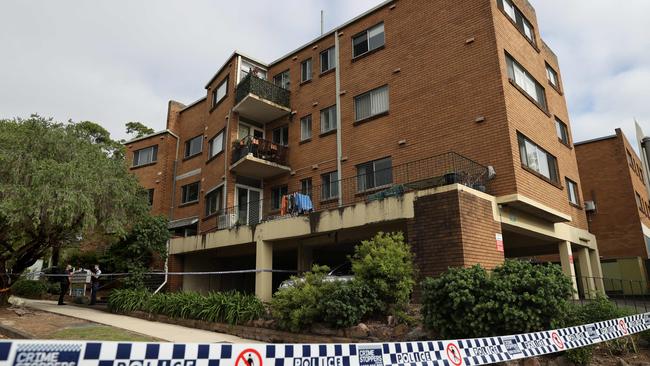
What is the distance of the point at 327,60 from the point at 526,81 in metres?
8.49

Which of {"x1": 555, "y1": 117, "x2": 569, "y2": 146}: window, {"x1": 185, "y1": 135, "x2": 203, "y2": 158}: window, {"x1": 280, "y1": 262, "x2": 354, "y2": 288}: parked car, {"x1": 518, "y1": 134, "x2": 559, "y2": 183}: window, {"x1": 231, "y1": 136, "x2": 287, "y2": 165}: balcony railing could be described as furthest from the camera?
{"x1": 185, "y1": 135, "x2": 203, "y2": 158}: window

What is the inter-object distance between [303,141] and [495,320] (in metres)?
13.8

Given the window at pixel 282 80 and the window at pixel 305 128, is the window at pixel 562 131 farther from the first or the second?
the window at pixel 282 80

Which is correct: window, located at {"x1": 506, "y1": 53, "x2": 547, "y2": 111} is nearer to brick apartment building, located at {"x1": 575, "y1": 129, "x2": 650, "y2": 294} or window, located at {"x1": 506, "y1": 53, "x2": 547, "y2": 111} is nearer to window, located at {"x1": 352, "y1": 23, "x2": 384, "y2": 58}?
window, located at {"x1": 352, "y1": 23, "x2": 384, "y2": 58}

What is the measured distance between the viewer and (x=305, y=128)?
20531 millimetres

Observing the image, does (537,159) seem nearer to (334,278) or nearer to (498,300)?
(334,278)

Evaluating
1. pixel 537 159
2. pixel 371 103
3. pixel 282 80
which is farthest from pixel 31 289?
pixel 537 159

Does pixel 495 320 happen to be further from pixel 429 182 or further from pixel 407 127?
pixel 407 127

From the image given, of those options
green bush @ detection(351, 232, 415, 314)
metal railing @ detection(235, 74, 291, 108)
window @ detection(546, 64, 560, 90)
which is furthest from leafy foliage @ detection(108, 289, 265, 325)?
window @ detection(546, 64, 560, 90)

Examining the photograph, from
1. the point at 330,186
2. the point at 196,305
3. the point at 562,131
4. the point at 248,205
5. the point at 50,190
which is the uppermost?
the point at 562,131

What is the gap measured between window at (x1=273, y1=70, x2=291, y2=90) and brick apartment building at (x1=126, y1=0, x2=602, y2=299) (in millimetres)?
89

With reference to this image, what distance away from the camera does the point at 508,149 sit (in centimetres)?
1345

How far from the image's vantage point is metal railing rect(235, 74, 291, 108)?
20266mm

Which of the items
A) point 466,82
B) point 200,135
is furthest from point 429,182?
point 200,135
